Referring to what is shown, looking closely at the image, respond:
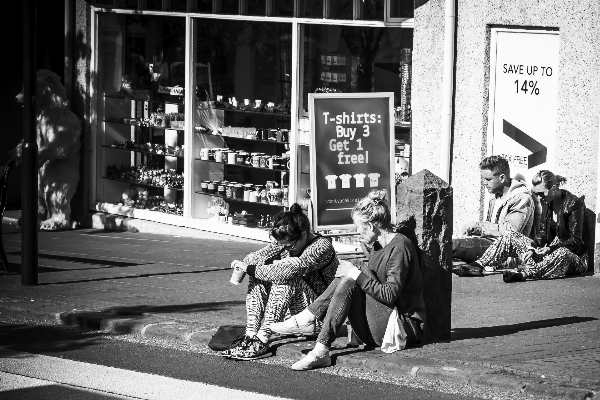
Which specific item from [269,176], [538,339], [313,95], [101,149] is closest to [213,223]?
[269,176]

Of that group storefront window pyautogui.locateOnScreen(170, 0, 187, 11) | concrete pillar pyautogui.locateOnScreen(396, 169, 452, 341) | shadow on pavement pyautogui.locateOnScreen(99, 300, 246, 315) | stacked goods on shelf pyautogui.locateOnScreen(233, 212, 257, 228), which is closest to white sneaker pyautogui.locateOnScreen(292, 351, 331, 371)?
concrete pillar pyautogui.locateOnScreen(396, 169, 452, 341)

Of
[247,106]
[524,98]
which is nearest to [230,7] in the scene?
[247,106]

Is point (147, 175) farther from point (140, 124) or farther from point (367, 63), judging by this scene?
point (367, 63)

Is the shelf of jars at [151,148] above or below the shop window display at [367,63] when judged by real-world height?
below

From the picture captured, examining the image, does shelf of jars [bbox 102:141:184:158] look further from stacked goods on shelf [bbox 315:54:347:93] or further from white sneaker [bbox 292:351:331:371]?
white sneaker [bbox 292:351:331:371]

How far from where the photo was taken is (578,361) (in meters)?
7.86

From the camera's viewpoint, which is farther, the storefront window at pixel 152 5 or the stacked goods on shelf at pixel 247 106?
the storefront window at pixel 152 5

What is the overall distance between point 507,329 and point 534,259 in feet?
8.43

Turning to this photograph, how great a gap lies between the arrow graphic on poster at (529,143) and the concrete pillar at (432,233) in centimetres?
391

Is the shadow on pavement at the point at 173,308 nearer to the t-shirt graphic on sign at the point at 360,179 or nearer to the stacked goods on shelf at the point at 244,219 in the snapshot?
the t-shirt graphic on sign at the point at 360,179

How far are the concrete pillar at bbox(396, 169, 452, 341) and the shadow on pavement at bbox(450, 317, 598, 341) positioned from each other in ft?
0.89

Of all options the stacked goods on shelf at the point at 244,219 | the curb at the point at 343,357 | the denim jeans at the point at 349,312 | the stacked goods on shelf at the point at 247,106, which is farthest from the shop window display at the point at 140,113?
the denim jeans at the point at 349,312

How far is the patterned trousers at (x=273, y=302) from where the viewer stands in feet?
27.9

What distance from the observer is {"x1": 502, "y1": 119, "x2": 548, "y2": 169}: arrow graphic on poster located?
1210cm
